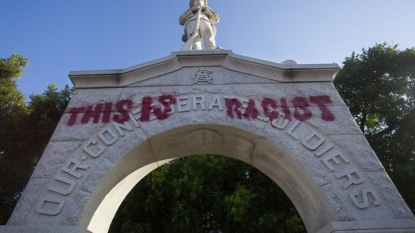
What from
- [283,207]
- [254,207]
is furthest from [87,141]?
[283,207]

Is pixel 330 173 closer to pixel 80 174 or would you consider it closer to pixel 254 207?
pixel 80 174

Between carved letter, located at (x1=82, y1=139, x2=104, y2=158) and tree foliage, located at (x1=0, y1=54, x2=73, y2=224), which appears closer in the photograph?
carved letter, located at (x1=82, y1=139, x2=104, y2=158)

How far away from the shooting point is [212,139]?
5.73 metres

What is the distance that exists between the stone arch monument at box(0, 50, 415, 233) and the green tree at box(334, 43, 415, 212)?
940 cm

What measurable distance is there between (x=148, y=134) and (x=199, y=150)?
1.28 meters

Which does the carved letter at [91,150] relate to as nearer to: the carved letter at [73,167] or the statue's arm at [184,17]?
the carved letter at [73,167]

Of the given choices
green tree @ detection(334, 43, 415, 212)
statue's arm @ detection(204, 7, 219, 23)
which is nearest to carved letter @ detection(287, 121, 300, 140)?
statue's arm @ detection(204, 7, 219, 23)

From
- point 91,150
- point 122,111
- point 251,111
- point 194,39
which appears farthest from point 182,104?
point 194,39

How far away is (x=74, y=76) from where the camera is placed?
5.64 m

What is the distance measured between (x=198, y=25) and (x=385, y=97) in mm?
10858

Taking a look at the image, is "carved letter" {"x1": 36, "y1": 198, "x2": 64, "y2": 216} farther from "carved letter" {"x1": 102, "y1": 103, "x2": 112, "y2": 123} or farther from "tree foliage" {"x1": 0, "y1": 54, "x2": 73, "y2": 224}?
"tree foliage" {"x1": 0, "y1": 54, "x2": 73, "y2": 224}

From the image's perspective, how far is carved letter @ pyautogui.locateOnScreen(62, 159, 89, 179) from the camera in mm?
4762

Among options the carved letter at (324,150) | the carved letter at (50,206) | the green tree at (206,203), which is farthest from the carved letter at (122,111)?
the green tree at (206,203)

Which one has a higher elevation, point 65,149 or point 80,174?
point 65,149
